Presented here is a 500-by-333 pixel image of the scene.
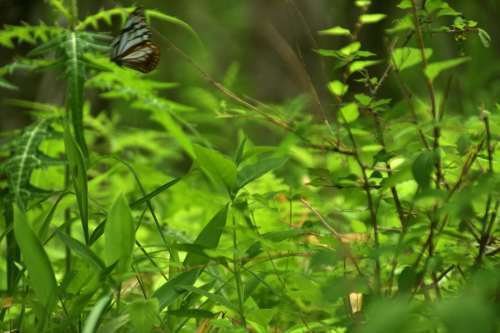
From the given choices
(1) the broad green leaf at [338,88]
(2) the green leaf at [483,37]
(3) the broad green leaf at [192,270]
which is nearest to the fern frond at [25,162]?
(3) the broad green leaf at [192,270]

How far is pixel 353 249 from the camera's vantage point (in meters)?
1.15

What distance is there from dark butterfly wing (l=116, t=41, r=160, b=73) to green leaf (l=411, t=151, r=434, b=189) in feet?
2.18

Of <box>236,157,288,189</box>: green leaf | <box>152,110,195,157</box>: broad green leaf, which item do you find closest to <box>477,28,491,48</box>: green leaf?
<box>236,157,288,189</box>: green leaf

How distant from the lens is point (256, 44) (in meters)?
8.63

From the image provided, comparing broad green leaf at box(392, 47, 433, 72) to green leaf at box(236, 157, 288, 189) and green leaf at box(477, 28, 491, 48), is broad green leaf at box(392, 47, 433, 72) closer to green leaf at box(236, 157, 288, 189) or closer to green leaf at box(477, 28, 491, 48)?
green leaf at box(477, 28, 491, 48)

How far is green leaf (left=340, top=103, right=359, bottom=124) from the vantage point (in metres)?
1.12

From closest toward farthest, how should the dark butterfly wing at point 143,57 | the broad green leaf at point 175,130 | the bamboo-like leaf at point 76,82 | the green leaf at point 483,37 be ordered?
the green leaf at point 483,37 < the dark butterfly wing at point 143,57 < the bamboo-like leaf at point 76,82 < the broad green leaf at point 175,130

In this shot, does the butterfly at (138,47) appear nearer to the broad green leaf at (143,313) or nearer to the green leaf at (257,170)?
the green leaf at (257,170)

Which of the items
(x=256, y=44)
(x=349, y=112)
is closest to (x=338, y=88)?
(x=349, y=112)

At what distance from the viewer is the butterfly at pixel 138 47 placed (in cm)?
142

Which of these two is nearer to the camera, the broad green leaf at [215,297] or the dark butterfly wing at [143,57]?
the broad green leaf at [215,297]

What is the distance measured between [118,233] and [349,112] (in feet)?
1.43

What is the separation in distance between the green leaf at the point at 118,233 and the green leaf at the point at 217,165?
0.15 meters

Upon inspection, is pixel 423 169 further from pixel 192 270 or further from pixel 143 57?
pixel 143 57
